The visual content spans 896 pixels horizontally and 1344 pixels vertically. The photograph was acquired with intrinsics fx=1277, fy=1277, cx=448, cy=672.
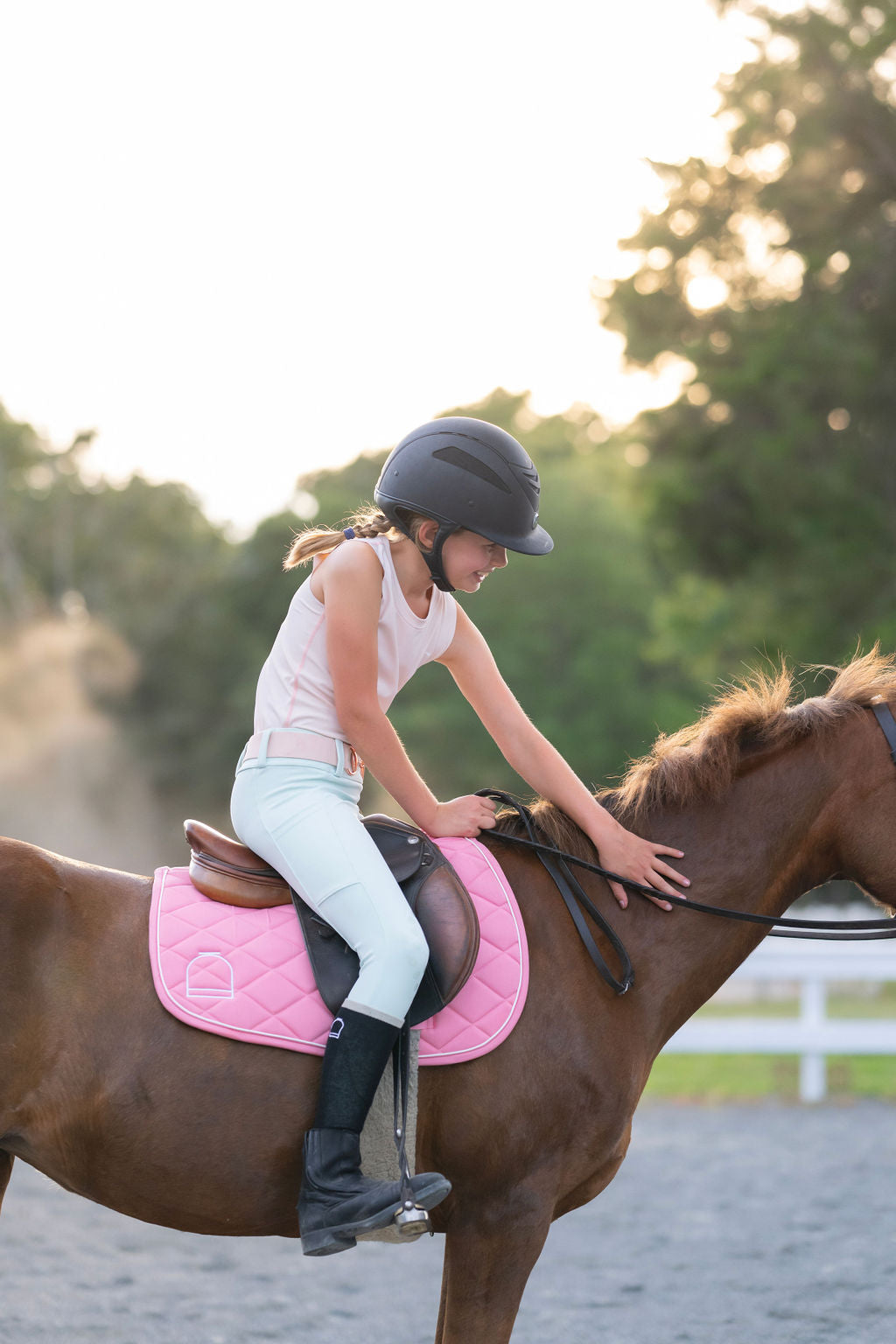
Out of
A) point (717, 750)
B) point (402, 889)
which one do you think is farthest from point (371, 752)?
point (717, 750)

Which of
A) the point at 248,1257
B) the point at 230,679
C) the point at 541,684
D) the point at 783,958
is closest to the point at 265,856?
the point at 248,1257

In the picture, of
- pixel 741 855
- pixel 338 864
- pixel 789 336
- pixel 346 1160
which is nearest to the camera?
pixel 346 1160

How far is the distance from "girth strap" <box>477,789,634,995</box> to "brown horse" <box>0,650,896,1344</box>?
36mm

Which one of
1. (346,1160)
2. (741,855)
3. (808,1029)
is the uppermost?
(808,1029)

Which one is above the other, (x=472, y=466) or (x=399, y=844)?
(x=472, y=466)

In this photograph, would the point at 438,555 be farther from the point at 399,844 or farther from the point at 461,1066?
the point at 461,1066

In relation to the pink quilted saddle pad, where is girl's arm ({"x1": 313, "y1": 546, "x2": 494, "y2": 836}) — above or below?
above

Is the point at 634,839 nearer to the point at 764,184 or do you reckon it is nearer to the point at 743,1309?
the point at 743,1309

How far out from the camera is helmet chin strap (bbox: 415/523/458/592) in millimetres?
3186

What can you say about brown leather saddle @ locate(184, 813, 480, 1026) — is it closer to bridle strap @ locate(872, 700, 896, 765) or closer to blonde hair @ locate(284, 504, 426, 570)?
blonde hair @ locate(284, 504, 426, 570)

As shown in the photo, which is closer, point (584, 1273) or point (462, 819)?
point (462, 819)

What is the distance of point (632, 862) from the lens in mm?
3307

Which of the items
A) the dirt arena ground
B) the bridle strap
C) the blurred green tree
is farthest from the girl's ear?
the blurred green tree

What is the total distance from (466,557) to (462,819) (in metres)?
0.69
